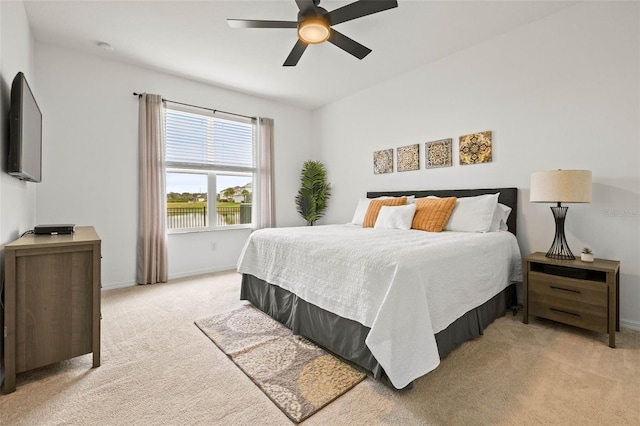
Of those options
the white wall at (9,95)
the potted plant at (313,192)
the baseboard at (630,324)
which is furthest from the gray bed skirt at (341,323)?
the potted plant at (313,192)

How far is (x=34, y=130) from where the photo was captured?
2381 millimetres

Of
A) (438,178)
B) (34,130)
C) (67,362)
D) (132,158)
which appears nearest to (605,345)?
(438,178)

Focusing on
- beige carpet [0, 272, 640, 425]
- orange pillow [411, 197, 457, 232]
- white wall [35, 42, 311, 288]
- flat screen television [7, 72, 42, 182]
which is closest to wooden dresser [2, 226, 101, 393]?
beige carpet [0, 272, 640, 425]

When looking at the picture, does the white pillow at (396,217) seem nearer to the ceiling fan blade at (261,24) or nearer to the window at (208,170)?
the ceiling fan blade at (261,24)

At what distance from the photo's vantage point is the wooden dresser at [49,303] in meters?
1.66

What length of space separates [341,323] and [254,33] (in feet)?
9.64

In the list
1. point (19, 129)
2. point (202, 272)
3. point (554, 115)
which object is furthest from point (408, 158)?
point (19, 129)

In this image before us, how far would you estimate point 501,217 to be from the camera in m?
3.01

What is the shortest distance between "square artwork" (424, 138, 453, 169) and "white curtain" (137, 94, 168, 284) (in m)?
3.54

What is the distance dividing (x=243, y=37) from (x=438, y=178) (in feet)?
9.12

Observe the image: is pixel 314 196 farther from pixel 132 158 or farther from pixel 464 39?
pixel 464 39

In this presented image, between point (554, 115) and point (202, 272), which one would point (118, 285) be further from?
point (554, 115)

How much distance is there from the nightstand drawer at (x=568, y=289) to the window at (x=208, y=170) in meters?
3.94

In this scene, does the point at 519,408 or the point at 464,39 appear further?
the point at 464,39
